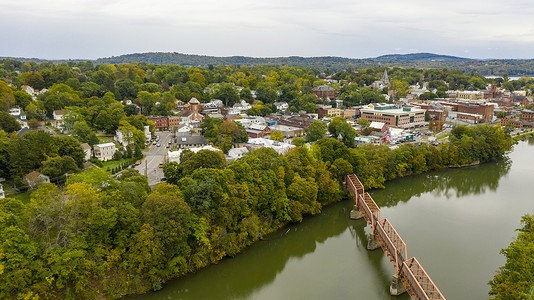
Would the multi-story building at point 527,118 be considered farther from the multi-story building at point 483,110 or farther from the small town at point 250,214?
the small town at point 250,214

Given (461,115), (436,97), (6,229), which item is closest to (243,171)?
(6,229)

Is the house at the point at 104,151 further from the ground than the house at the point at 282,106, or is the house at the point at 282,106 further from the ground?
the house at the point at 282,106

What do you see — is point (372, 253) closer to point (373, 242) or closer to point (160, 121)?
point (373, 242)

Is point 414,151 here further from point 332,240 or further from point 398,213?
point 332,240

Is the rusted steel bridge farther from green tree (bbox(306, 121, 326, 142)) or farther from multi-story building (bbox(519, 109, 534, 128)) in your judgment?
multi-story building (bbox(519, 109, 534, 128))

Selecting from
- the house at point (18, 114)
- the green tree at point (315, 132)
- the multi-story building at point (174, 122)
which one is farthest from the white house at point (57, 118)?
the green tree at point (315, 132)

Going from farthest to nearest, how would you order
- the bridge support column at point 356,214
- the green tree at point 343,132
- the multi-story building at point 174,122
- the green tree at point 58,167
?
the multi-story building at point 174,122 → the green tree at point 343,132 → the bridge support column at point 356,214 → the green tree at point 58,167

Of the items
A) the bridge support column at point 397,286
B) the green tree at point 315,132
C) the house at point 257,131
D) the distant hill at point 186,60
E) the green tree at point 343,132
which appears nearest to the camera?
the bridge support column at point 397,286

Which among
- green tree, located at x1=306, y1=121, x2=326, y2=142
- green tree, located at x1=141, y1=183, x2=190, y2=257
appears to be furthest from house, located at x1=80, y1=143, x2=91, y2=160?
green tree, located at x1=306, y1=121, x2=326, y2=142

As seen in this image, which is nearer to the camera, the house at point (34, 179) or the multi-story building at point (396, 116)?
the house at point (34, 179)
